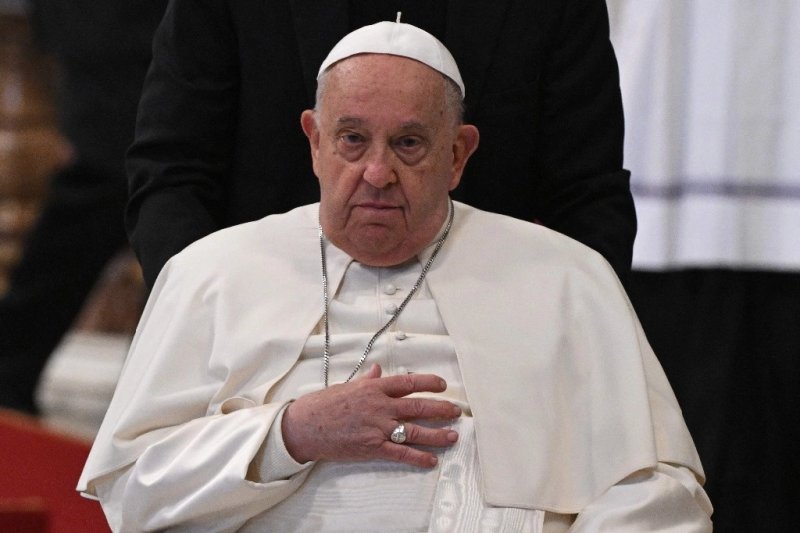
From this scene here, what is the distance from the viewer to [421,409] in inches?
113

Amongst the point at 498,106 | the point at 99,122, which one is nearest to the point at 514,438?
the point at 498,106

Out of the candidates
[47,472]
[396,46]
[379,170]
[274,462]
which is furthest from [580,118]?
[47,472]

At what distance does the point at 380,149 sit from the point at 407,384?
1.53ft

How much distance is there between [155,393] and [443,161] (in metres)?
0.73

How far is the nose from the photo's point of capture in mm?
2982

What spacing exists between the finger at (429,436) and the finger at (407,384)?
0.21 feet

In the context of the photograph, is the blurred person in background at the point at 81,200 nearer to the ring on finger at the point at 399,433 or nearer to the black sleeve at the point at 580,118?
the black sleeve at the point at 580,118

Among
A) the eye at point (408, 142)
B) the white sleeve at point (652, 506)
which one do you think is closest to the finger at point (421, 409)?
the white sleeve at point (652, 506)

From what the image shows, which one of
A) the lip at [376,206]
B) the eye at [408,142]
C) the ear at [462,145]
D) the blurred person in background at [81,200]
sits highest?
the eye at [408,142]

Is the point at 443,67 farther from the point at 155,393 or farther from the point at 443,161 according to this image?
the point at 155,393

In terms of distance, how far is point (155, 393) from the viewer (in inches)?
121

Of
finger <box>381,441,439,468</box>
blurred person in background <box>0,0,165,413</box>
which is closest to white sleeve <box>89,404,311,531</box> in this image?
finger <box>381,441,439,468</box>

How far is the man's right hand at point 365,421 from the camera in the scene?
284cm

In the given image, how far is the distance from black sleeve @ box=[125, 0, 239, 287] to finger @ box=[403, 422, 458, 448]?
966 mm
